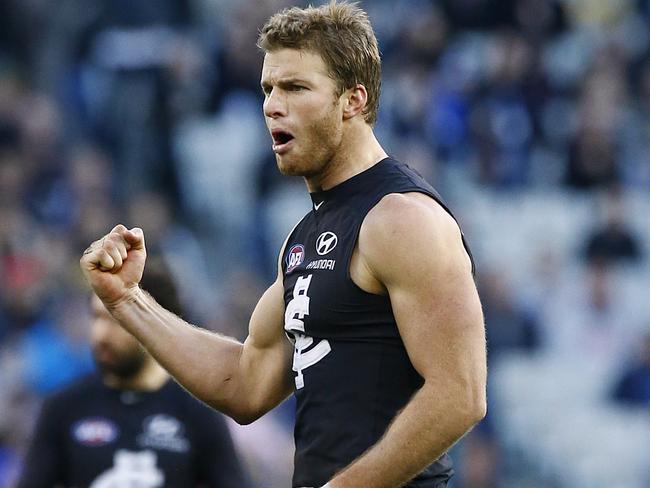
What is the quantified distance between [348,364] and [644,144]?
915 cm

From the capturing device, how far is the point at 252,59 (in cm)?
1251

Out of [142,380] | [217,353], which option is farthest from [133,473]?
[217,353]

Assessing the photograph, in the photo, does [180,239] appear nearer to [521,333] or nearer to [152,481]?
[521,333]

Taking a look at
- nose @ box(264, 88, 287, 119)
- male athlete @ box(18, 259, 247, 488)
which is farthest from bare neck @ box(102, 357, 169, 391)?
nose @ box(264, 88, 287, 119)

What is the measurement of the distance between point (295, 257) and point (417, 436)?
0.85m

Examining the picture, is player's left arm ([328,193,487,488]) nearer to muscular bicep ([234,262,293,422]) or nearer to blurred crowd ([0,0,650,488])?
muscular bicep ([234,262,293,422])

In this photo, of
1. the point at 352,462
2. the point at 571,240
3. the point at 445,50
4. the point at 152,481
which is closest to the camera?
the point at 352,462

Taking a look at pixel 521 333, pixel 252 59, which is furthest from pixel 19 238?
pixel 521 333

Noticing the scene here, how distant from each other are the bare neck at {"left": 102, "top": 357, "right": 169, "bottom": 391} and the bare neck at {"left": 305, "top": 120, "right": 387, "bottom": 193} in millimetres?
2260

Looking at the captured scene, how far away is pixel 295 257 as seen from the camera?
14.1ft

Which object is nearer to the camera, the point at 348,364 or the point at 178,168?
the point at 348,364

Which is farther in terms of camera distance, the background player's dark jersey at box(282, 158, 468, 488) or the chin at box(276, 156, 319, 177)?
the chin at box(276, 156, 319, 177)

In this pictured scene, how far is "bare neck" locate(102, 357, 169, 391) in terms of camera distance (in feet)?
20.4

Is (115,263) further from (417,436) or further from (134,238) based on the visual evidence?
(417,436)
